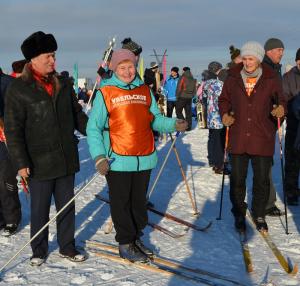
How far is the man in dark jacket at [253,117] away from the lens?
4.95 m

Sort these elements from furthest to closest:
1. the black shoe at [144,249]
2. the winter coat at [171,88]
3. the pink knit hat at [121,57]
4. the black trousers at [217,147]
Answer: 1. the winter coat at [171,88]
2. the black trousers at [217,147]
3. the black shoe at [144,249]
4. the pink knit hat at [121,57]

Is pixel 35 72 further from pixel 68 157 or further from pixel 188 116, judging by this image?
pixel 188 116

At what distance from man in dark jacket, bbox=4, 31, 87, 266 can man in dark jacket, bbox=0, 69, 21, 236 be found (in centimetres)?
99

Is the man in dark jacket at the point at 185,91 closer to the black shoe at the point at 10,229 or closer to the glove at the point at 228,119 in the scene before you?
the glove at the point at 228,119

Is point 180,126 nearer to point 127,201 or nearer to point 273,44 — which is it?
point 127,201

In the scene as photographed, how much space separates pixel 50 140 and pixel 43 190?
454 mm

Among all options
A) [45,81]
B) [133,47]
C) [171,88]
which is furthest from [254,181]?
[171,88]

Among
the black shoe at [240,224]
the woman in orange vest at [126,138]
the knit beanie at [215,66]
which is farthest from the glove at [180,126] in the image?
the knit beanie at [215,66]

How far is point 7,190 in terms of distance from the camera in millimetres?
5234

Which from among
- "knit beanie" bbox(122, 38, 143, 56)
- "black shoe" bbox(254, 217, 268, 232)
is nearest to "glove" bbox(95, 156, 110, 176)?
"black shoe" bbox(254, 217, 268, 232)

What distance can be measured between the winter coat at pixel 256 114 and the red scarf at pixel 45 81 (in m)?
2.00

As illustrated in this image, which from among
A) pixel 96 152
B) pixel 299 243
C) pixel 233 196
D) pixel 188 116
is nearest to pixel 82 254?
pixel 96 152

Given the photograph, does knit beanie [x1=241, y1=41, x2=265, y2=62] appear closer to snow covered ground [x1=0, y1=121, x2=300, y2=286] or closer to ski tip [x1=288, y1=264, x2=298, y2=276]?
snow covered ground [x1=0, y1=121, x2=300, y2=286]

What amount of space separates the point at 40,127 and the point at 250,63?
7.35ft
